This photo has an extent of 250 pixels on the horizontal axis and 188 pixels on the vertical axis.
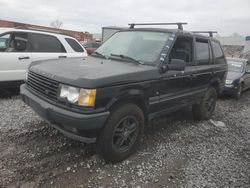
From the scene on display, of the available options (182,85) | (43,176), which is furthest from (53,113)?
(182,85)

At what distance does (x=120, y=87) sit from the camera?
330 cm

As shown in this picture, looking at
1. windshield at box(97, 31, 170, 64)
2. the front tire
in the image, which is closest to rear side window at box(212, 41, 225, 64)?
windshield at box(97, 31, 170, 64)

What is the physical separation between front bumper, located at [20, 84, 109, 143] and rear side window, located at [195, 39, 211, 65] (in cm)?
282

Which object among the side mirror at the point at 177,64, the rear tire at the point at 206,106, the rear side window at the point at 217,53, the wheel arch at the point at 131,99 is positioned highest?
the rear side window at the point at 217,53

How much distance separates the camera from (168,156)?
404cm

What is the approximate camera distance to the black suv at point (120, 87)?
10.1ft

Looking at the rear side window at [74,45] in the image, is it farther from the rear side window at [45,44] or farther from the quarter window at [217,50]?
the quarter window at [217,50]

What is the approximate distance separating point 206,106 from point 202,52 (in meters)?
1.35

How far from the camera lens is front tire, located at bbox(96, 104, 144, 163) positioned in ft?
10.9

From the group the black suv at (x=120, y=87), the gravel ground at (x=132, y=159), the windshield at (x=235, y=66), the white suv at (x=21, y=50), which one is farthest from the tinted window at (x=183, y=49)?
the windshield at (x=235, y=66)

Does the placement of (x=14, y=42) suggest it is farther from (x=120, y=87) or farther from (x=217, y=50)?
(x=217, y=50)


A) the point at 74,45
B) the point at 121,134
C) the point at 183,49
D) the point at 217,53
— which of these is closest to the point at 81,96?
the point at 121,134

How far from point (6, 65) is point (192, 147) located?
466 centimetres

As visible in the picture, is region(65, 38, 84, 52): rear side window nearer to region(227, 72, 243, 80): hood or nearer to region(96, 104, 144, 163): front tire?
region(96, 104, 144, 163): front tire
